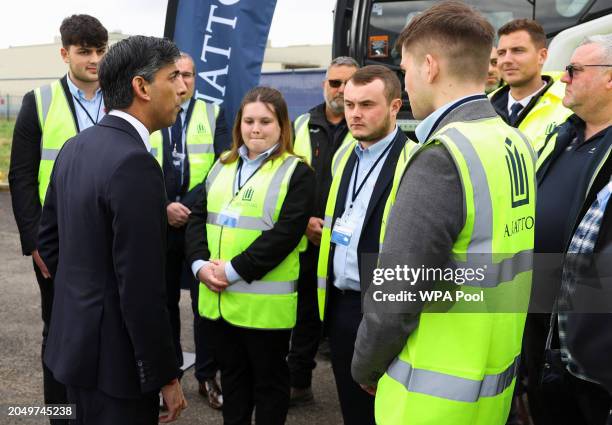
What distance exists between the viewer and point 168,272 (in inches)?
154

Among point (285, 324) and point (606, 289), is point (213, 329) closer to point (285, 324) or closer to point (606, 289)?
point (285, 324)

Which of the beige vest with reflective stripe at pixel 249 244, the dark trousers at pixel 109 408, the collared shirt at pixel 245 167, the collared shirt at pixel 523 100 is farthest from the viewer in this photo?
the collared shirt at pixel 523 100

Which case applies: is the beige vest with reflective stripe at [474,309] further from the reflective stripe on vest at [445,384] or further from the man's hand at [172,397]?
the man's hand at [172,397]

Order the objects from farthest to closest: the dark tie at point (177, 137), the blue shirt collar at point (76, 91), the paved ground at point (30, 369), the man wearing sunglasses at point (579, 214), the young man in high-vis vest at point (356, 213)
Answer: the dark tie at point (177, 137) → the paved ground at point (30, 369) → the blue shirt collar at point (76, 91) → the young man in high-vis vest at point (356, 213) → the man wearing sunglasses at point (579, 214)

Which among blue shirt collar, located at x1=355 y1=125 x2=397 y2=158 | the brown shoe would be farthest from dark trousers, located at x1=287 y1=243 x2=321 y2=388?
blue shirt collar, located at x1=355 y1=125 x2=397 y2=158

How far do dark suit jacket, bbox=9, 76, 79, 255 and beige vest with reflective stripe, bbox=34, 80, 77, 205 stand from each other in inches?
1.2

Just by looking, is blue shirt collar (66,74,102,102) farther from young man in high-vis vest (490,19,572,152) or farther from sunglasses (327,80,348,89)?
young man in high-vis vest (490,19,572,152)

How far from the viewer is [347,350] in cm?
267

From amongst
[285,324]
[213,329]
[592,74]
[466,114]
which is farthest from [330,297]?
[592,74]

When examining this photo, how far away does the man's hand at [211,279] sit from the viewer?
10.0 feet

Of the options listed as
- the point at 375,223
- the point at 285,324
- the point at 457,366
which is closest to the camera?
the point at 457,366

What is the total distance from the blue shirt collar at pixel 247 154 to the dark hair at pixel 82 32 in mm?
1002

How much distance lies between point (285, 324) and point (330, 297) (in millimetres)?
409

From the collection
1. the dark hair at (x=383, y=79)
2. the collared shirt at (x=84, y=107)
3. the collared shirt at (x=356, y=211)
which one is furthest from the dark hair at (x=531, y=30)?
the collared shirt at (x=84, y=107)
